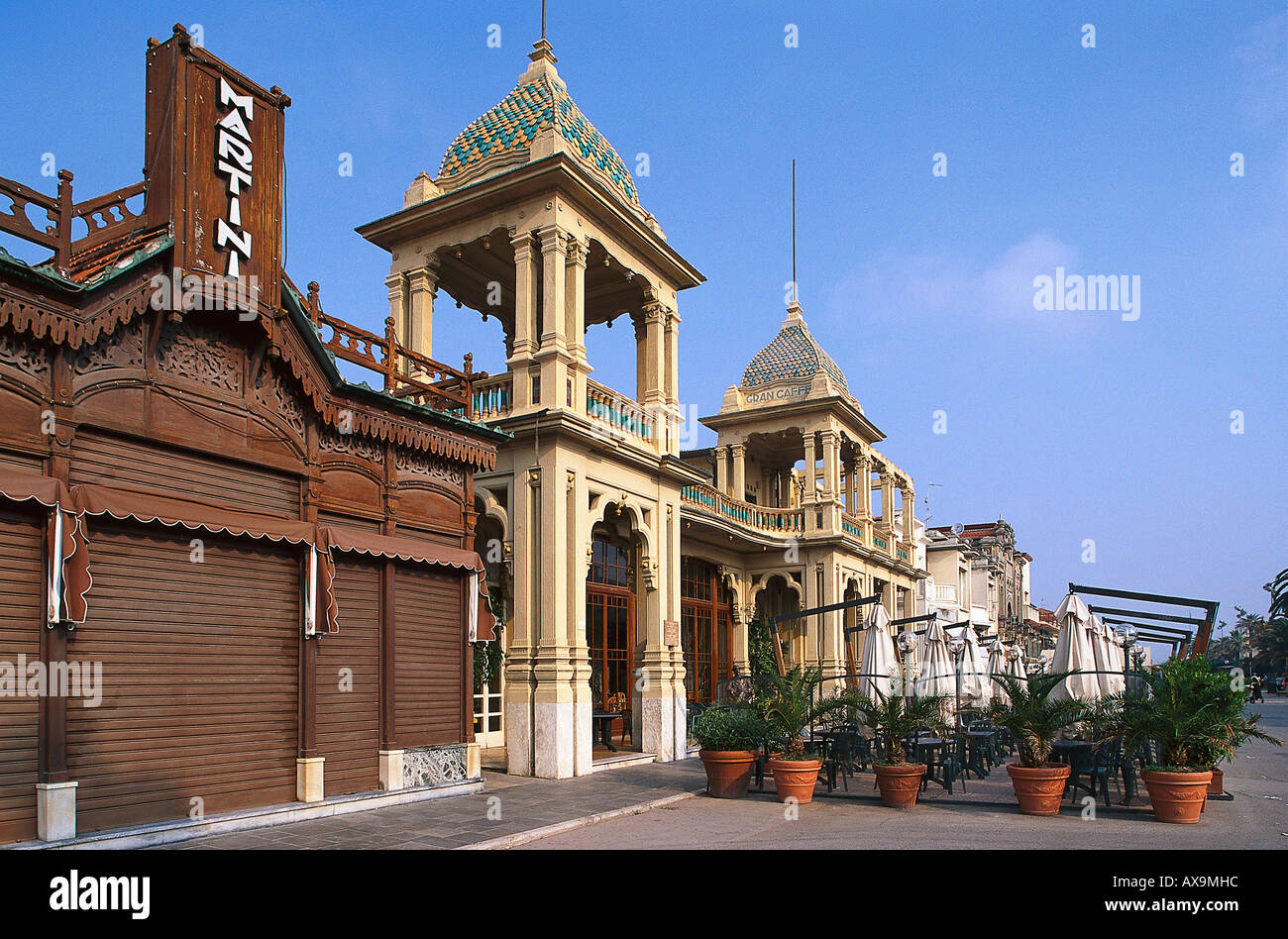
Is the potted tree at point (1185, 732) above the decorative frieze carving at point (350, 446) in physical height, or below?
below

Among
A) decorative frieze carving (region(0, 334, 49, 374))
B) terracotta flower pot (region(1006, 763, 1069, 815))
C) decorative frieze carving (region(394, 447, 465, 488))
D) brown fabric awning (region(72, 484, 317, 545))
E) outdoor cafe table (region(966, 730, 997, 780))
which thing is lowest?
outdoor cafe table (region(966, 730, 997, 780))

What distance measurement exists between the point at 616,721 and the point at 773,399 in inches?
546

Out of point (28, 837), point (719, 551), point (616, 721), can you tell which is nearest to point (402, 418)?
point (28, 837)

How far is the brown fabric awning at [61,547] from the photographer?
29.8ft

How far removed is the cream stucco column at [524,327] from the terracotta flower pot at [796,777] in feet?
25.5

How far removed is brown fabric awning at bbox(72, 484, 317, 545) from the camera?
955cm

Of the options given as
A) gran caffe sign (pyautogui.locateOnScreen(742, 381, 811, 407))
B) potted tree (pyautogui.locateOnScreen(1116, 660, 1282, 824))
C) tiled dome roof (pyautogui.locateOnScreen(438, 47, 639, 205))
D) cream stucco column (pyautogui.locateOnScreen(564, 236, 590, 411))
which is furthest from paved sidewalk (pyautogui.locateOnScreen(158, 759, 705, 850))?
gran caffe sign (pyautogui.locateOnScreen(742, 381, 811, 407))

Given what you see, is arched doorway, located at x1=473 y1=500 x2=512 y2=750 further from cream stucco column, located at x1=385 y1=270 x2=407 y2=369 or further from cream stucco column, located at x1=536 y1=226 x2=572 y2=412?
cream stucco column, located at x1=385 y1=270 x2=407 y2=369

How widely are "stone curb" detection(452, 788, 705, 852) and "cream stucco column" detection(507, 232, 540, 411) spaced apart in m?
7.35

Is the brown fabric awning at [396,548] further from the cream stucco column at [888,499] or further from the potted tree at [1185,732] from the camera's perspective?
the cream stucco column at [888,499]

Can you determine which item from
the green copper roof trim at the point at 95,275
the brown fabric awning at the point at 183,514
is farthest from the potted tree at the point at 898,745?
the green copper roof trim at the point at 95,275

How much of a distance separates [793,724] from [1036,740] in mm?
3292
